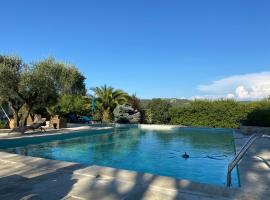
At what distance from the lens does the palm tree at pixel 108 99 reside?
2794cm

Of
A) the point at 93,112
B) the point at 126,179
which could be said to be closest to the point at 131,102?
the point at 93,112

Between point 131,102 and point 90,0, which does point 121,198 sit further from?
point 131,102

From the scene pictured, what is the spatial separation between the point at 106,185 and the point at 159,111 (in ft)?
69.0

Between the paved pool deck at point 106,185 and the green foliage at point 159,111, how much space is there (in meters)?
18.8

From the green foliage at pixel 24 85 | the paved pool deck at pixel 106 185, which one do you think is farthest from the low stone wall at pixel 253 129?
the green foliage at pixel 24 85

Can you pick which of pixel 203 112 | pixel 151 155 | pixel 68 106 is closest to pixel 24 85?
pixel 68 106

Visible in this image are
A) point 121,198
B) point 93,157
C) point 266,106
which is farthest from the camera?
point 266,106

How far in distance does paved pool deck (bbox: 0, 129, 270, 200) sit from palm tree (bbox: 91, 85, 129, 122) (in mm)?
20675

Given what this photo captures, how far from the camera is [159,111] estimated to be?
26312 mm

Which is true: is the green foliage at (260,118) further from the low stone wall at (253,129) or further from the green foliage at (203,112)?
the green foliage at (203,112)

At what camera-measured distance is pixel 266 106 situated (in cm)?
2012

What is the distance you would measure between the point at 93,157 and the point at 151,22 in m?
13.8

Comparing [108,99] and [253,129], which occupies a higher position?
[108,99]

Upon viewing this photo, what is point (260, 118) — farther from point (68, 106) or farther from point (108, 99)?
point (68, 106)
